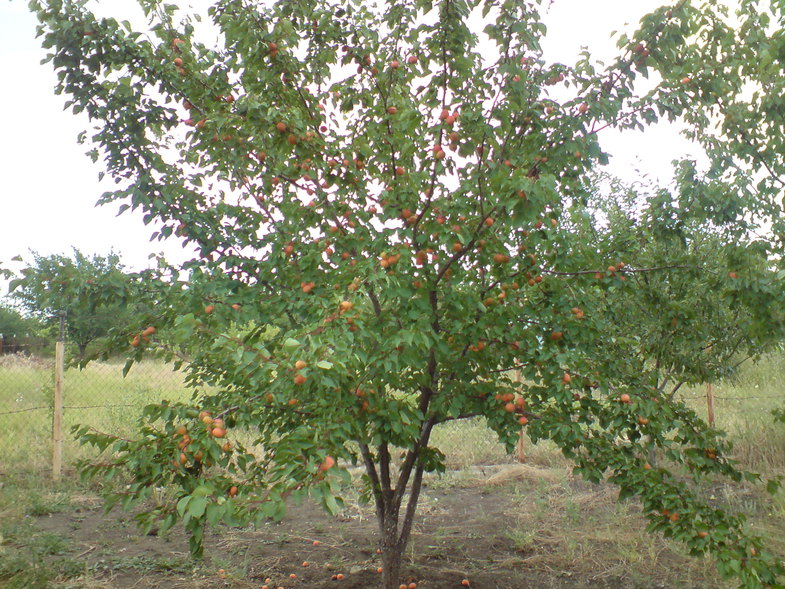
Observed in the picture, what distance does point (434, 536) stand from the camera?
17.4 feet

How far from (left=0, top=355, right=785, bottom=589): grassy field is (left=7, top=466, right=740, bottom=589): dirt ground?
12mm

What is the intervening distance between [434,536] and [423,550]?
38 centimetres

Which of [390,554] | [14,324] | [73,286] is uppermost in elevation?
[14,324]

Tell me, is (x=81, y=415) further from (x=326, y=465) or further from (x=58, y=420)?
(x=326, y=465)

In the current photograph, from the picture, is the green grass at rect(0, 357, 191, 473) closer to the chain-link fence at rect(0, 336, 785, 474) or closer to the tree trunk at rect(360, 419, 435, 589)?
the chain-link fence at rect(0, 336, 785, 474)

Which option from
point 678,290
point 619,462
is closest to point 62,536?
point 619,462

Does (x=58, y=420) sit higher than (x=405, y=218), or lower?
lower

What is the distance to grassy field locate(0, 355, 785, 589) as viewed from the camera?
4293mm

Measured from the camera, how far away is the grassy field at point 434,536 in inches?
169

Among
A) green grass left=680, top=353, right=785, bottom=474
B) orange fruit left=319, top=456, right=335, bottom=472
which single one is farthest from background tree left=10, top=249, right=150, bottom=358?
green grass left=680, top=353, right=785, bottom=474

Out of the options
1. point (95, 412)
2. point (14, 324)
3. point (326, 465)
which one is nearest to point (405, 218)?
point (326, 465)

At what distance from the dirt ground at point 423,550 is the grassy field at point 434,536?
0.04 feet

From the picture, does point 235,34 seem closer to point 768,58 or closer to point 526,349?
point 526,349

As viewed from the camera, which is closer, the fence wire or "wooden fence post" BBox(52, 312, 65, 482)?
"wooden fence post" BBox(52, 312, 65, 482)
